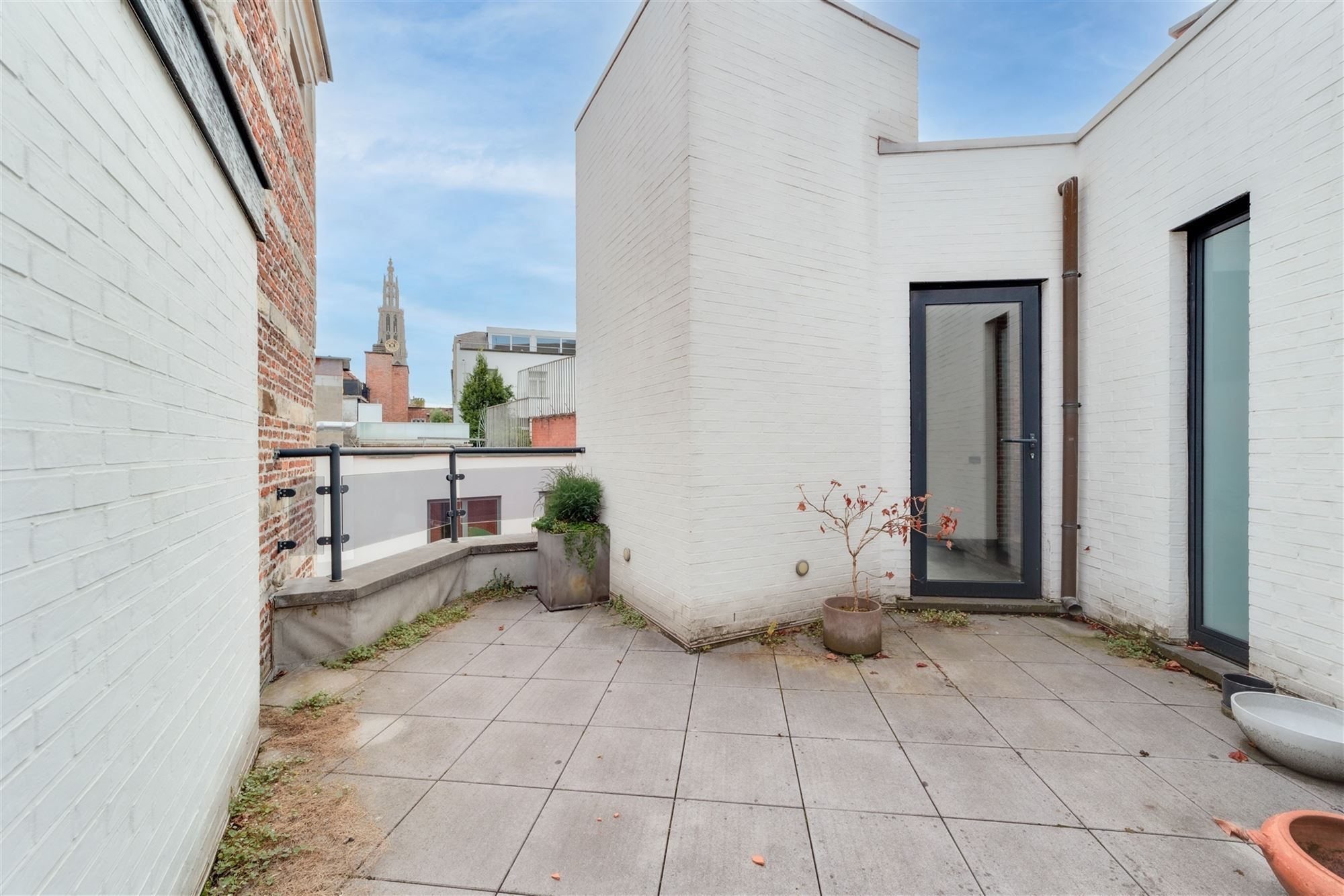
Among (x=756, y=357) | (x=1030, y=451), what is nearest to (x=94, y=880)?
(x=756, y=357)

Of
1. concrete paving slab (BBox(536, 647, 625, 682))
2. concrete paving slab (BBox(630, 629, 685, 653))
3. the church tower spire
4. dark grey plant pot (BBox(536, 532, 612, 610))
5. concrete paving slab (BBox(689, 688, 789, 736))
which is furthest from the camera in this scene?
the church tower spire

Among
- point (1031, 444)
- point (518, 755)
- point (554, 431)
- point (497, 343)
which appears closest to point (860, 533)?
point (1031, 444)

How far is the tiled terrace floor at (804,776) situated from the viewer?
5.20ft

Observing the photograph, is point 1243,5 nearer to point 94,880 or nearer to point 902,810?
point 902,810

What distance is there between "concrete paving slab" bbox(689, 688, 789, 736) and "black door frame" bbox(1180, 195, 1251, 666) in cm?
254

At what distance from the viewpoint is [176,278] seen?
148 centimetres

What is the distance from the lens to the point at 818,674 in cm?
293

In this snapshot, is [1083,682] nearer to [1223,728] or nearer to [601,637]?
[1223,728]

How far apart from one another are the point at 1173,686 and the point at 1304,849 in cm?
146

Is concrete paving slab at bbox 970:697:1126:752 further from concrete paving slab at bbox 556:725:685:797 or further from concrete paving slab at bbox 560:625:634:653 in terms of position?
concrete paving slab at bbox 560:625:634:653

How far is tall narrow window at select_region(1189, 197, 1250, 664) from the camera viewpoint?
2.85m

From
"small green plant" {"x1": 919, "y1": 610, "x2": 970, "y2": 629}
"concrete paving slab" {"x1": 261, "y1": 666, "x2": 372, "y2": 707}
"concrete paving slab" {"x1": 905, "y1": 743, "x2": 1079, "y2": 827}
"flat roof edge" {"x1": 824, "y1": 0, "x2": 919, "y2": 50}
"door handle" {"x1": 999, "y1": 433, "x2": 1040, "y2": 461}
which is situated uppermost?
"flat roof edge" {"x1": 824, "y1": 0, "x2": 919, "y2": 50}

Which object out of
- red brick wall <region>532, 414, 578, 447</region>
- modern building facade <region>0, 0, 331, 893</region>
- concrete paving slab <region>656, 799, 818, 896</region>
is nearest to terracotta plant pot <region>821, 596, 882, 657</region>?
concrete paving slab <region>656, 799, 818, 896</region>

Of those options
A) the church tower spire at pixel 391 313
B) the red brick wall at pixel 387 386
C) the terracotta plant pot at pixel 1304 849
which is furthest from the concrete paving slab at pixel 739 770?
the church tower spire at pixel 391 313
